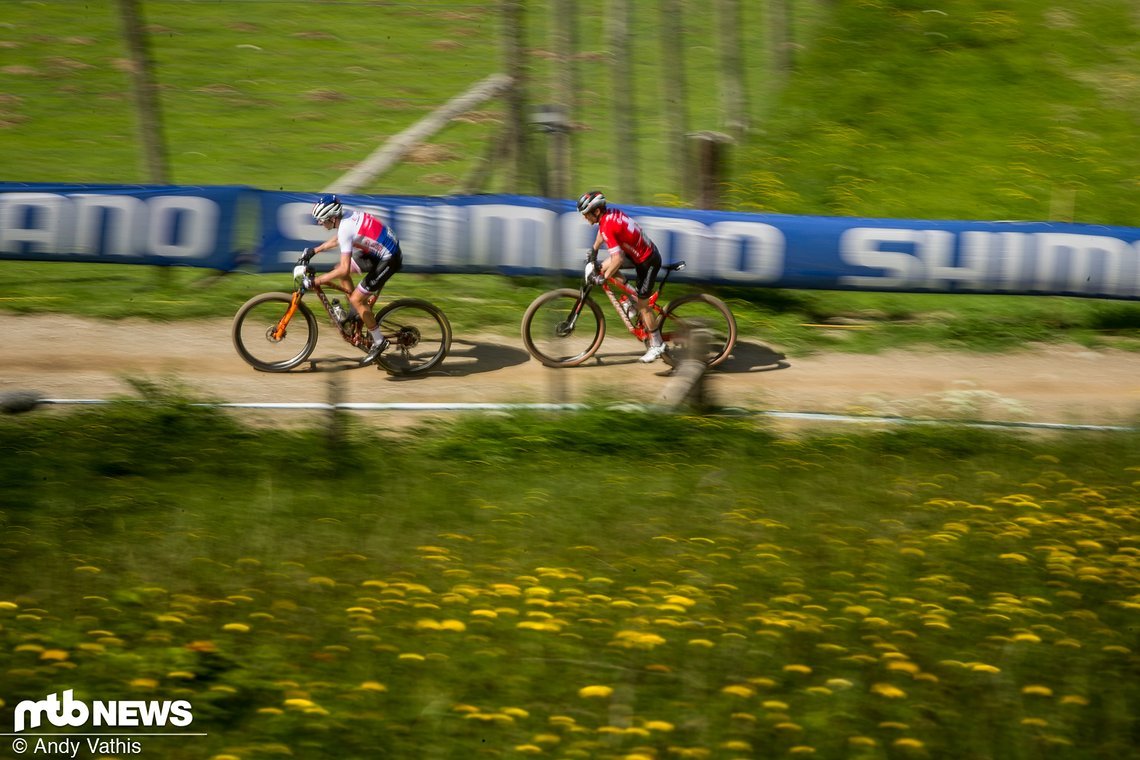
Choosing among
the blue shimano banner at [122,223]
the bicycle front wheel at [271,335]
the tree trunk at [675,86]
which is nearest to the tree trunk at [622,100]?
the tree trunk at [675,86]

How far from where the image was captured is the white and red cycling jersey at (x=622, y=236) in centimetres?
1265

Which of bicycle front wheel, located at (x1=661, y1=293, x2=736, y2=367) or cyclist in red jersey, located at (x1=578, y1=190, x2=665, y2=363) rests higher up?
cyclist in red jersey, located at (x1=578, y1=190, x2=665, y2=363)

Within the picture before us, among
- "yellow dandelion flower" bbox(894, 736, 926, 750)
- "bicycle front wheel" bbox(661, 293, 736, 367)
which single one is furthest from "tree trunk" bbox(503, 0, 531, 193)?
"yellow dandelion flower" bbox(894, 736, 926, 750)

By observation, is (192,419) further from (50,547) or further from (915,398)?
(915,398)

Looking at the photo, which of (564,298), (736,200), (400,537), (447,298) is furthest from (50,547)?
(736,200)

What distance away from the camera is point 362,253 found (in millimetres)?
12336

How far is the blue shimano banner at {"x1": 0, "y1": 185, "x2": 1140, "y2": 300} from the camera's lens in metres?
14.2

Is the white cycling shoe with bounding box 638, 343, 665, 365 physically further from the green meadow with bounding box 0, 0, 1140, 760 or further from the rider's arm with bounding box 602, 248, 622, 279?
the green meadow with bounding box 0, 0, 1140, 760

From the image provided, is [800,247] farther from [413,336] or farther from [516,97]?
[413,336]

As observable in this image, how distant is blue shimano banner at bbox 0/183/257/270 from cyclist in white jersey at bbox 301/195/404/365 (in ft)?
7.70

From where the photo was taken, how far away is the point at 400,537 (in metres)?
7.87

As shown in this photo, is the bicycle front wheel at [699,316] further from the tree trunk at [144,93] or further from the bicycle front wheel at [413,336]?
the tree trunk at [144,93]

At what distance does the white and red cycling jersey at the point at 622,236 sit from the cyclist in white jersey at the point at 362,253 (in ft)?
7.45

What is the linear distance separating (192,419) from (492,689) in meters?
4.98
